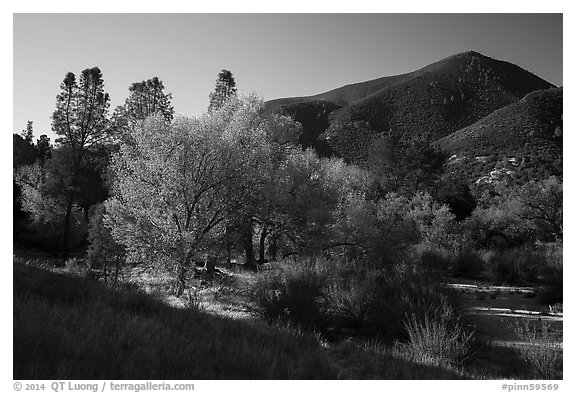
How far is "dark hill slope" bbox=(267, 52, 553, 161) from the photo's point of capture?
6394cm

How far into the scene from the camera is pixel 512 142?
182ft

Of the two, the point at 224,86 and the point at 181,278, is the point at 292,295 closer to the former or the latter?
the point at 181,278

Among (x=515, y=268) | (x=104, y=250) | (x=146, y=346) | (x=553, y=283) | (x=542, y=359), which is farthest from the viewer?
(x=104, y=250)

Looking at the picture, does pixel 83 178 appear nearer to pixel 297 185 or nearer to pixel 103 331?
pixel 297 185

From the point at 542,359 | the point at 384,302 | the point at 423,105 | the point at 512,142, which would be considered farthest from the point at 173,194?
the point at 423,105

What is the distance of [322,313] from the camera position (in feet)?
A: 34.0

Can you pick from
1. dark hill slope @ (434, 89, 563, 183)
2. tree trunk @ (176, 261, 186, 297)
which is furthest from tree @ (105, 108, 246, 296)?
dark hill slope @ (434, 89, 563, 183)

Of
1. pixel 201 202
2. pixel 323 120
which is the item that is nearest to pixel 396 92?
pixel 323 120

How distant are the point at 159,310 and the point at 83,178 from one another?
26.5 meters

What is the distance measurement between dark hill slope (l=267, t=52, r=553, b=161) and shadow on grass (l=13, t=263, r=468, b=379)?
2044 inches

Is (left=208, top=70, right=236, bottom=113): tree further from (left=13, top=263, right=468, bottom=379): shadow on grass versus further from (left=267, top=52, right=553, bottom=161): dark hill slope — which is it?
(left=267, top=52, right=553, bottom=161): dark hill slope

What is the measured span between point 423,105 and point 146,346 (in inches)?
2868

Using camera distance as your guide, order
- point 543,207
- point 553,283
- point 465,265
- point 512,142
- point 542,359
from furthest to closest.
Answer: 1. point 512,142
2. point 543,207
3. point 465,265
4. point 553,283
5. point 542,359

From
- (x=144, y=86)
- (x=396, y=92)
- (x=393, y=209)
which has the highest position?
(x=396, y=92)
